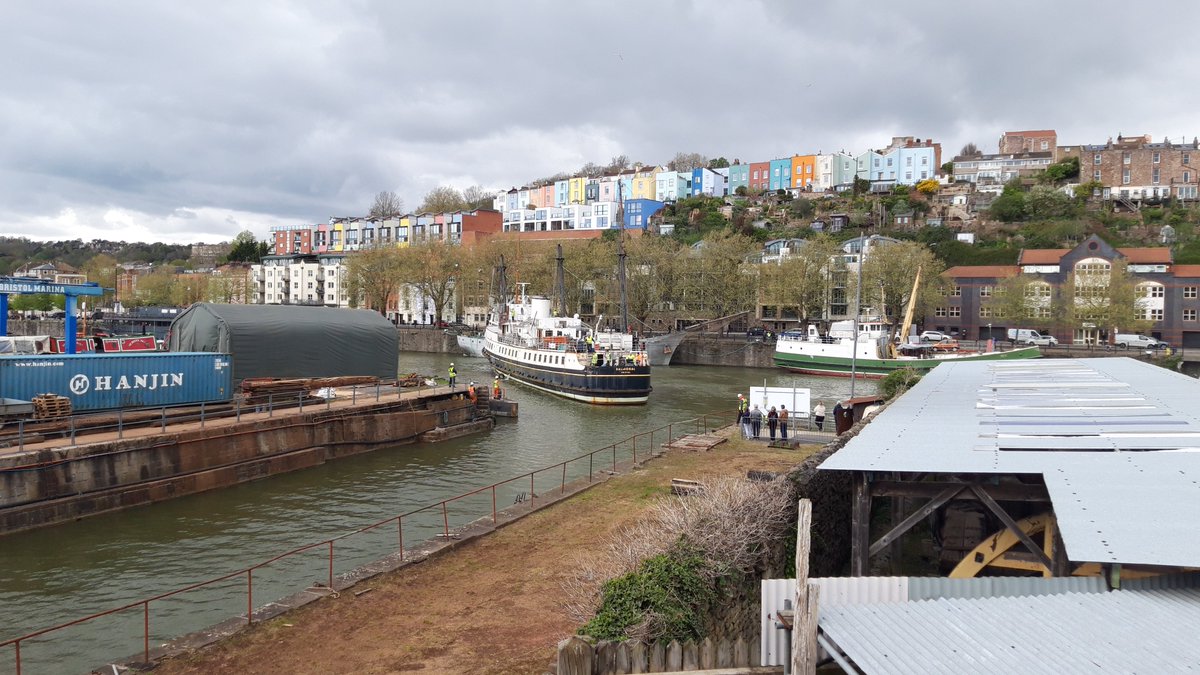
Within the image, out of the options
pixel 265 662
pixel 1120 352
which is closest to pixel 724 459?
pixel 265 662

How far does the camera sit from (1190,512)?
25.5 ft

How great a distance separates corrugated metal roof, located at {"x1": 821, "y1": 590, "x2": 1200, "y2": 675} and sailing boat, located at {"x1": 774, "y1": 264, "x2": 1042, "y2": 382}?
183ft

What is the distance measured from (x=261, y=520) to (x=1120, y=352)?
64836 millimetres

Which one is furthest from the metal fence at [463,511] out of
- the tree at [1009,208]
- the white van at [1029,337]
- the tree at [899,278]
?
the tree at [1009,208]

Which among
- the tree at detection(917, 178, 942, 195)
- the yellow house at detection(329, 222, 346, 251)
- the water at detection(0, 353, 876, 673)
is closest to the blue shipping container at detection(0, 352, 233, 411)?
the water at detection(0, 353, 876, 673)

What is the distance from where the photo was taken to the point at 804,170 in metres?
145

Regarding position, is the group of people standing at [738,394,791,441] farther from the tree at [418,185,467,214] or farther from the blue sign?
the tree at [418,185,467,214]

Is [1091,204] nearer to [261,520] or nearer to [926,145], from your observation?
[926,145]

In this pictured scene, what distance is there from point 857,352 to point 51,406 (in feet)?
189

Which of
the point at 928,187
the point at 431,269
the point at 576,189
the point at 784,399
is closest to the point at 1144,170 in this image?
the point at 928,187

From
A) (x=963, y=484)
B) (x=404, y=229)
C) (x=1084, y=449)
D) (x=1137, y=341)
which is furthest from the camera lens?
(x=404, y=229)

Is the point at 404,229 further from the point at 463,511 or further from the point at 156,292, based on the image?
the point at 463,511

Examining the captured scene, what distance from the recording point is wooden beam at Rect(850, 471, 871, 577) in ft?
32.9

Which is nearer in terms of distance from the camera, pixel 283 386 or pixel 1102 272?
pixel 283 386
